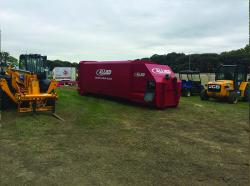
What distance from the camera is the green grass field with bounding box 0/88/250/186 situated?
573 cm

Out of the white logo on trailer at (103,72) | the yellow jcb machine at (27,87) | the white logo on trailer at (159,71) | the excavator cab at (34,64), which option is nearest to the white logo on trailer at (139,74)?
the white logo on trailer at (159,71)

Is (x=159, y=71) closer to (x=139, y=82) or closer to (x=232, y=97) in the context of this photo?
(x=139, y=82)

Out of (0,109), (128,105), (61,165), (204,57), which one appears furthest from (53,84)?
(204,57)

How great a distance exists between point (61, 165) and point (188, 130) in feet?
17.1

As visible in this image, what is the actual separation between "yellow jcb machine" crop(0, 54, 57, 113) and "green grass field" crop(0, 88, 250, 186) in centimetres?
59

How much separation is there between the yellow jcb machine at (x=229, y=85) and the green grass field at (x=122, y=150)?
6299 mm

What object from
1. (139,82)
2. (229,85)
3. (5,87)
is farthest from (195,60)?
(5,87)

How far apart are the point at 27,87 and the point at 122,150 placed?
6943 mm

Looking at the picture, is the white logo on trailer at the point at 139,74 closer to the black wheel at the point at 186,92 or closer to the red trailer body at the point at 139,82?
the red trailer body at the point at 139,82

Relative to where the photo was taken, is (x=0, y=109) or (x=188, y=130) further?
(x=0, y=109)

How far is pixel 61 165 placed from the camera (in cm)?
633

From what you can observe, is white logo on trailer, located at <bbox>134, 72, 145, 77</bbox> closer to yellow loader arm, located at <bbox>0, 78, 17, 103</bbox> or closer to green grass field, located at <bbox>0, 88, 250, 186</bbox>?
green grass field, located at <bbox>0, 88, 250, 186</bbox>

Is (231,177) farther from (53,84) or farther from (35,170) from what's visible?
(53,84)

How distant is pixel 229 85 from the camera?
62.5 feet
